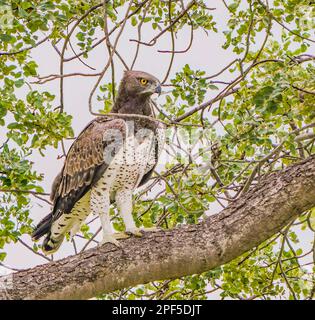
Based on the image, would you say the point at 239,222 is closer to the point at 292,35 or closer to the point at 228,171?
the point at 228,171

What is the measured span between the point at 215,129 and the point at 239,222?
43.4 inches

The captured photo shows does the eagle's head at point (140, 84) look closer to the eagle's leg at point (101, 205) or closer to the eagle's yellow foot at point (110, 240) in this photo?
the eagle's leg at point (101, 205)

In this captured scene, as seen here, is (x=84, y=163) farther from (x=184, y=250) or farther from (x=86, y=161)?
(x=184, y=250)

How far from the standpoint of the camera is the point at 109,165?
5.65 meters

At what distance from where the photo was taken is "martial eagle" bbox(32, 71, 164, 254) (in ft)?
18.5

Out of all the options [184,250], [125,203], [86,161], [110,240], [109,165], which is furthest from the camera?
[125,203]

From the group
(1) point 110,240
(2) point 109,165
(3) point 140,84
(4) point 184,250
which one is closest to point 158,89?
(3) point 140,84

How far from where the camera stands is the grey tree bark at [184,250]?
14.9 ft

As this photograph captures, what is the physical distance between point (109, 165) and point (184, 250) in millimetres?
1193

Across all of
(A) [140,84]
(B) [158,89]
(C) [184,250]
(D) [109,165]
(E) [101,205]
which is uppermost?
(A) [140,84]

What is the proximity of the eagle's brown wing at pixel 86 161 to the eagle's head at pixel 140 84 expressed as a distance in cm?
33

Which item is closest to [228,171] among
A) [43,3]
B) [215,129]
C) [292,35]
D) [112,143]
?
[215,129]
